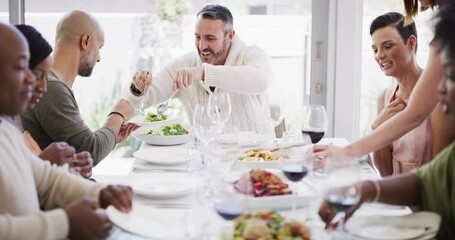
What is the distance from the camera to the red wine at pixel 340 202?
4.42 feet

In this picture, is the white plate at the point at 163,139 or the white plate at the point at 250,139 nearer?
the white plate at the point at 250,139

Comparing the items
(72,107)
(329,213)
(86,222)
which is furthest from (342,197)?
(72,107)

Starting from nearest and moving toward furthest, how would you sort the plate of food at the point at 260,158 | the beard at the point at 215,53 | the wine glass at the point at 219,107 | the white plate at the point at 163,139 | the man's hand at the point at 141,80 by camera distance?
the plate of food at the point at 260,158, the wine glass at the point at 219,107, the white plate at the point at 163,139, the man's hand at the point at 141,80, the beard at the point at 215,53

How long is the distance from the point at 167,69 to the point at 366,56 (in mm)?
1521

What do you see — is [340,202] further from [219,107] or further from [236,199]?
[219,107]

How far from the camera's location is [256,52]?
3373 mm

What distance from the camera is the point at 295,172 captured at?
1.84 meters

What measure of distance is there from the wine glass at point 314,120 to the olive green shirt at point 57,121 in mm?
925

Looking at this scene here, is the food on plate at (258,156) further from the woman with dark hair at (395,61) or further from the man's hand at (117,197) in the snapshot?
the man's hand at (117,197)

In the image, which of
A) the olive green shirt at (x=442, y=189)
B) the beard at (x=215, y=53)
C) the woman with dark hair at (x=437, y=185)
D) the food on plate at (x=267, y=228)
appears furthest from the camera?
the beard at (x=215, y=53)

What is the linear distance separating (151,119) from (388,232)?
182 centimetres

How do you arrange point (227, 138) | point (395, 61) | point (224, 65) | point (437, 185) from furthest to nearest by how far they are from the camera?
point (224, 65), point (395, 61), point (227, 138), point (437, 185)

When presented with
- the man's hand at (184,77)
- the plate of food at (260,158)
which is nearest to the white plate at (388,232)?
the plate of food at (260,158)

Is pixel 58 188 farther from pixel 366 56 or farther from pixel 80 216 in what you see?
pixel 366 56
